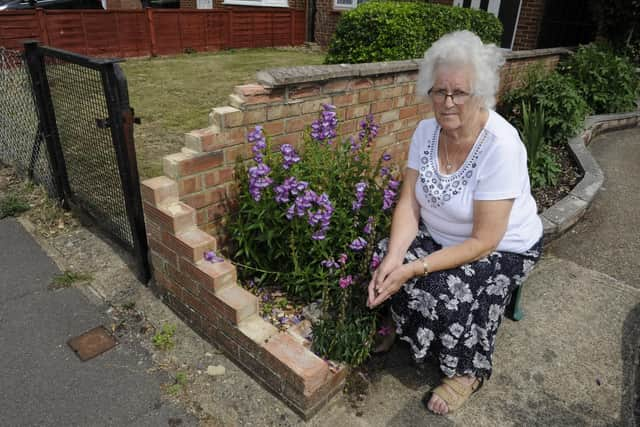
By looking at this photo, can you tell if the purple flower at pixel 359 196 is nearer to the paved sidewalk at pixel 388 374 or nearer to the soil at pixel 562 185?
the paved sidewalk at pixel 388 374

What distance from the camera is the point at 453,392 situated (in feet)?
7.09

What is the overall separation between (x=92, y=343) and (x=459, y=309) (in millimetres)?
1901

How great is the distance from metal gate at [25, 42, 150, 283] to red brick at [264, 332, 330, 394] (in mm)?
1215

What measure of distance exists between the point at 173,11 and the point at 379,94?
446 inches

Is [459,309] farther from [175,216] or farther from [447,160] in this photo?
[175,216]

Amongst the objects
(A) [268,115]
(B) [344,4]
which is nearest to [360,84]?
(A) [268,115]

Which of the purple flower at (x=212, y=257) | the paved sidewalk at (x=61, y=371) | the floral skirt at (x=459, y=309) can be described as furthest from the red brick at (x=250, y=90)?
the paved sidewalk at (x=61, y=371)

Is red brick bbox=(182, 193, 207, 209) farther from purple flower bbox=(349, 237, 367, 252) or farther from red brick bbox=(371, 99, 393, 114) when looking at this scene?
red brick bbox=(371, 99, 393, 114)

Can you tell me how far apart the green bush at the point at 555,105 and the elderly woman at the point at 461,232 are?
352 centimetres

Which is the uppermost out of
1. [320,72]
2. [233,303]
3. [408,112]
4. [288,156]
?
[320,72]

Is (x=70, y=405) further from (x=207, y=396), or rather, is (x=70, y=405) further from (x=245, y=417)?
(x=245, y=417)

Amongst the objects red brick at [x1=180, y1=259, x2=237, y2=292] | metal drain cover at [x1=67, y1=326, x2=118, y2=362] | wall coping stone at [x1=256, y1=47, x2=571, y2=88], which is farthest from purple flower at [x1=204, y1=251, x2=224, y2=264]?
wall coping stone at [x1=256, y1=47, x2=571, y2=88]

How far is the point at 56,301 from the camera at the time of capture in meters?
2.77

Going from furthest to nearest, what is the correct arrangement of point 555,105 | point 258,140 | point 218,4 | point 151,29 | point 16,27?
1. point 218,4
2. point 151,29
3. point 16,27
4. point 555,105
5. point 258,140
